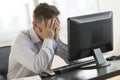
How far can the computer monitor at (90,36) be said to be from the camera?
65.2 inches

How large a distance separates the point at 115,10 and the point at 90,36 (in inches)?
88.9

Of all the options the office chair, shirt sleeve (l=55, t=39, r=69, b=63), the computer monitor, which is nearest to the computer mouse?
the computer monitor

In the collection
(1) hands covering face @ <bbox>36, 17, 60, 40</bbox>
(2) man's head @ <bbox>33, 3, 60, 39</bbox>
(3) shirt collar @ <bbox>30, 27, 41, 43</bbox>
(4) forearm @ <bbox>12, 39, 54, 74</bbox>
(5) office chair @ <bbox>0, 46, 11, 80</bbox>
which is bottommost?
(5) office chair @ <bbox>0, 46, 11, 80</bbox>

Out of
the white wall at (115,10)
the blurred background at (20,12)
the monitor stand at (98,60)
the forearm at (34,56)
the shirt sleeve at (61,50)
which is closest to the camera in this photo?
the forearm at (34,56)

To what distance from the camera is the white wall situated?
3.73 metres

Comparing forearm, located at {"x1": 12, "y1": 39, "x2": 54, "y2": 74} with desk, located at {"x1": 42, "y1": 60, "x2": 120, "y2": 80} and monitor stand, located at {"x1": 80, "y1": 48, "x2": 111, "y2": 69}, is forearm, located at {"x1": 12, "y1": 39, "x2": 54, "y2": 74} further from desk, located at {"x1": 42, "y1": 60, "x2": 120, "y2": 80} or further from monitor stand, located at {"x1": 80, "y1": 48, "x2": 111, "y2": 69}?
monitor stand, located at {"x1": 80, "y1": 48, "x2": 111, "y2": 69}

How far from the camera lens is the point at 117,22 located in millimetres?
3895

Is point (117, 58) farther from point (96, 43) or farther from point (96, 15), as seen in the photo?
point (96, 15)

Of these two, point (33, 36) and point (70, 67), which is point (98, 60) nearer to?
point (70, 67)

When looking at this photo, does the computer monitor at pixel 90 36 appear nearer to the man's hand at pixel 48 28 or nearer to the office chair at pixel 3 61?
the man's hand at pixel 48 28

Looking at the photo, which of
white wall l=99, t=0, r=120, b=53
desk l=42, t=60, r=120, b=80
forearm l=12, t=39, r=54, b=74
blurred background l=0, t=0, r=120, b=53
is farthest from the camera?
white wall l=99, t=0, r=120, b=53

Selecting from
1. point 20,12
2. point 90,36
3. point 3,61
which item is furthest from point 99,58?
point 20,12

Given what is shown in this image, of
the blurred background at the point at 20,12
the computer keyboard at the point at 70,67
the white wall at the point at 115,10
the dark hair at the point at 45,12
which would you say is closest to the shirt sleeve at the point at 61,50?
the computer keyboard at the point at 70,67

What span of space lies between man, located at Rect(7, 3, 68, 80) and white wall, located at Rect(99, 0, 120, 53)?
1.98 meters
